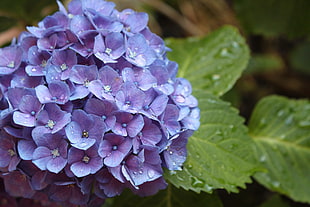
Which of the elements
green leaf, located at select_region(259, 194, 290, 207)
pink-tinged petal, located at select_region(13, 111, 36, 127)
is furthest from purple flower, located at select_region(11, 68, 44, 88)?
green leaf, located at select_region(259, 194, 290, 207)

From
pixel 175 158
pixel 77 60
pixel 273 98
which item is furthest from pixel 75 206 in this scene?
pixel 273 98

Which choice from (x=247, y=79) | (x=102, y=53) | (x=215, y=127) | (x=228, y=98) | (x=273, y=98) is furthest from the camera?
(x=247, y=79)

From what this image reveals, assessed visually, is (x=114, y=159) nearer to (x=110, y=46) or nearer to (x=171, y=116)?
(x=171, y=116)

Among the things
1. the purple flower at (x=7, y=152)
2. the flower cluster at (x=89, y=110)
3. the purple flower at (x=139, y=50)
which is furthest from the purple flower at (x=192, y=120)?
the purple flower at (x=7, y=152)

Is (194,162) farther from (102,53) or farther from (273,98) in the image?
(273,98)

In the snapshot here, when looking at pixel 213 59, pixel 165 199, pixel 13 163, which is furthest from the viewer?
pixel 213 59

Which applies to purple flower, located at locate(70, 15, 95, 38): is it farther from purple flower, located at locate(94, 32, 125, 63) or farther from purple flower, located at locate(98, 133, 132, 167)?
purple flower, located at locate(98, 133, 132, 167)

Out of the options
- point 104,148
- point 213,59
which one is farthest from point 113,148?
point 213,59

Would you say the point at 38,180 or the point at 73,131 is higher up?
the point at 73,131
